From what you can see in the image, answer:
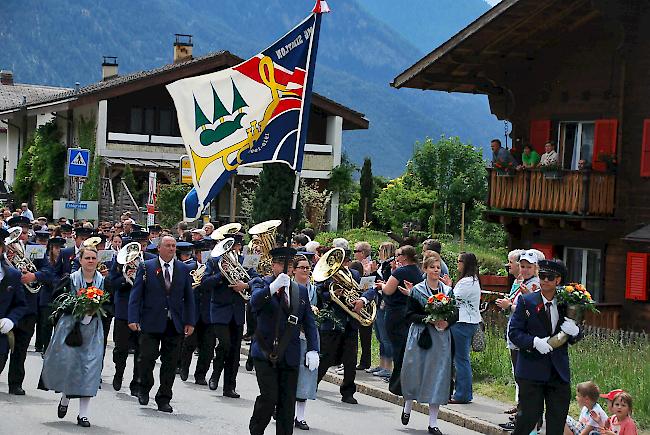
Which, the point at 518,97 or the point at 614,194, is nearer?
the point at 614,194

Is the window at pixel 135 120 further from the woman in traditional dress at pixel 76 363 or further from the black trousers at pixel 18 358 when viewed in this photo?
the woman in traditional dress at pixel 76 363

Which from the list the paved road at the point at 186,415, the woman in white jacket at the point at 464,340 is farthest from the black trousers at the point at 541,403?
the woman in white jacket at the point at 464,340

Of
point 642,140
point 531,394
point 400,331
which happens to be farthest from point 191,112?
point 642,140

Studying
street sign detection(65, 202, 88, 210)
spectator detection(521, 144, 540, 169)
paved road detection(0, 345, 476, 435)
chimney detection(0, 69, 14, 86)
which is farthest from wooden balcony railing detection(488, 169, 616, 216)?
chimney detection(0, 69, 14, 86)

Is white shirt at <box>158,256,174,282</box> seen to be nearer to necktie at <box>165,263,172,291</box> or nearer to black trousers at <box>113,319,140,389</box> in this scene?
necktie at <box>165,263,172,291</box>

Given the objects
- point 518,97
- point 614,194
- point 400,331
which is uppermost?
point 518,97

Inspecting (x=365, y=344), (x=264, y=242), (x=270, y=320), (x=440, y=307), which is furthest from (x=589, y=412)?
(x=365, y=344)

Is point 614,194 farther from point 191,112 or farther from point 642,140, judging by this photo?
point 191,112

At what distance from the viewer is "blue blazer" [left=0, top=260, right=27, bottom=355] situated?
44.4ft

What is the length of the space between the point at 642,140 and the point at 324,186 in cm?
2522

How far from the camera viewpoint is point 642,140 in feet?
80.9

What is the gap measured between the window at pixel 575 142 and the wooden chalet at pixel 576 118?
0.08 ft

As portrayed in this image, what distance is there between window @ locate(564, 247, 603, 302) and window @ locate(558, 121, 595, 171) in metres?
1.84

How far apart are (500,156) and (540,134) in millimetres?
989
